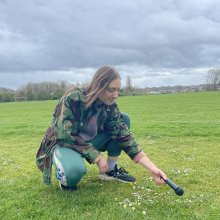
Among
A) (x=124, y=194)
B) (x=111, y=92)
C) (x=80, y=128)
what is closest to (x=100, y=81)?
(x=111, y=92)

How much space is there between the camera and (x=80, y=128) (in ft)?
16.6

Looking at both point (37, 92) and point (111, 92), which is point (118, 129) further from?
point (37, 92)

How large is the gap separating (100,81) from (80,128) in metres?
0.76

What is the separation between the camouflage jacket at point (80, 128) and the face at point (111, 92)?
18 centimetres

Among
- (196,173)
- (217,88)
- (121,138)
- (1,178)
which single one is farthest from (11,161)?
(217,88)

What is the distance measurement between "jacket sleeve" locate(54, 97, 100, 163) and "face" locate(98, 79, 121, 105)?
40 centimetres

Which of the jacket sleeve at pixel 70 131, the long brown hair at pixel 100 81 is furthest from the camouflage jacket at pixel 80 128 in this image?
the long brown hair at pixel 100 81

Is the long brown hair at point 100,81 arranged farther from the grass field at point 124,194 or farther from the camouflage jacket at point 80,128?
the grass field at point 124,194

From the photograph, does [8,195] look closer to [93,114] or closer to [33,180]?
[33,180]

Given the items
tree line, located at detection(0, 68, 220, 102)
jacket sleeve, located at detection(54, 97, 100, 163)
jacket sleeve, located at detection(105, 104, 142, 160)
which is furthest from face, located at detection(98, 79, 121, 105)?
tree line, located at detection(0, 68, 220, 102)

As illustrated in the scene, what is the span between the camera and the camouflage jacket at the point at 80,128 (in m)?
4.83

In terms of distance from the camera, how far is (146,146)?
924cm

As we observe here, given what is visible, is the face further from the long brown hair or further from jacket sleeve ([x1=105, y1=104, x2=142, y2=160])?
jacket sleeve ([x1=105, y1=104, x2=142, y2=160])

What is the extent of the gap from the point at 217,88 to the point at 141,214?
364 ft
